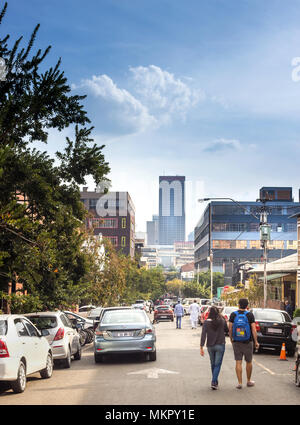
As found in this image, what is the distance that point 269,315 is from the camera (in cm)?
2055

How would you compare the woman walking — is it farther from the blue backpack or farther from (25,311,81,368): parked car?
(25,311,81,368): parked car

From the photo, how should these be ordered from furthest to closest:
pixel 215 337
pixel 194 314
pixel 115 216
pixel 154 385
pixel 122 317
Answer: pixel 115 216 → pixel 194 314 → pixel 122 317 → pixel 154 385 → pixel 215 337

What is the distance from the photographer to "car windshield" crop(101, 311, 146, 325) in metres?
16.8

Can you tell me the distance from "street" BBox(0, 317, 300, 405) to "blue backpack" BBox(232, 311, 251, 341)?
0.99 metres

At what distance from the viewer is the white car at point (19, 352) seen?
11.0 metres

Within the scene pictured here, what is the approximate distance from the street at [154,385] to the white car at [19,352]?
1.09ft

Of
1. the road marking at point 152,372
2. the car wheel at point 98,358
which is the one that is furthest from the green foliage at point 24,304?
the road marking at point 152,372

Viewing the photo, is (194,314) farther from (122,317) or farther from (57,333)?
(57,333)

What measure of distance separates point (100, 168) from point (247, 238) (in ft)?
408

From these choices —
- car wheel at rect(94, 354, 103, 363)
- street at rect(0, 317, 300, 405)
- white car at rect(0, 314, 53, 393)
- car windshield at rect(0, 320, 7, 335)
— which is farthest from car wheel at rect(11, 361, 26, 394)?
car wheel at rect(94, 354, 103, 363)

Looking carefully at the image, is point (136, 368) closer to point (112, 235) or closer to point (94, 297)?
point (94, 297)

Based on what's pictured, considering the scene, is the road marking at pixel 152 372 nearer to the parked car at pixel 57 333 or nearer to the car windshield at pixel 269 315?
the parked car at pixel 57 333

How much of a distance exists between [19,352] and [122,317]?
5752 millimetres

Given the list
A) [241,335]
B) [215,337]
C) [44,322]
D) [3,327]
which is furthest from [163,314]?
[3,327]
